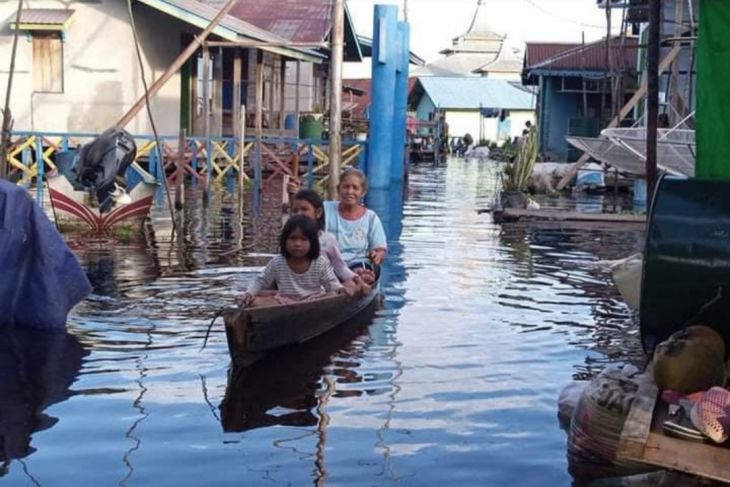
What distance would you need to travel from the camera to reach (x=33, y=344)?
8.20 m

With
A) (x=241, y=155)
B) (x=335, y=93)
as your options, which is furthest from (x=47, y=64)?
(x=335, y=93)

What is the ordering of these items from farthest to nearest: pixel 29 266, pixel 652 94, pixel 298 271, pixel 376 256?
pixel 376 256
pixel 29 266
pixel 298 271
pixel 652 94

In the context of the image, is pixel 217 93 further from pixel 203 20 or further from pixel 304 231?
pixel 304 231

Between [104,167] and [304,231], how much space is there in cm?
766

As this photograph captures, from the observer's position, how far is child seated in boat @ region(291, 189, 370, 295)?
8.72 m

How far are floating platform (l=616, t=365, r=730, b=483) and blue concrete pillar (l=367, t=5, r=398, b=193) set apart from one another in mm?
19968

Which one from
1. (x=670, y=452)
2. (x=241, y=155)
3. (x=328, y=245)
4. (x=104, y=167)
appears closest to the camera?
(x=670, y=452)

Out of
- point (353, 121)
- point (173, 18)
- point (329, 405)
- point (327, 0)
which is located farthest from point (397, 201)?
point (329, 405)

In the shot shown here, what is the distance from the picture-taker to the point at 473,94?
58.9 metres

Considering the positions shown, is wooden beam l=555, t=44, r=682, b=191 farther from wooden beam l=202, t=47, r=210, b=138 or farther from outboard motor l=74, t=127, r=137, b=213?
outboard motor l=74, t=127, r=137, b=213

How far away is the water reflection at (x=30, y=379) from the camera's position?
594cm

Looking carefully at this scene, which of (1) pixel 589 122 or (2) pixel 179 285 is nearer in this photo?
(2) pixel 179 285

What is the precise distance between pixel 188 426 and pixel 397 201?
1640 centimetres

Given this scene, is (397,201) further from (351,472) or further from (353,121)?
(351,472)
